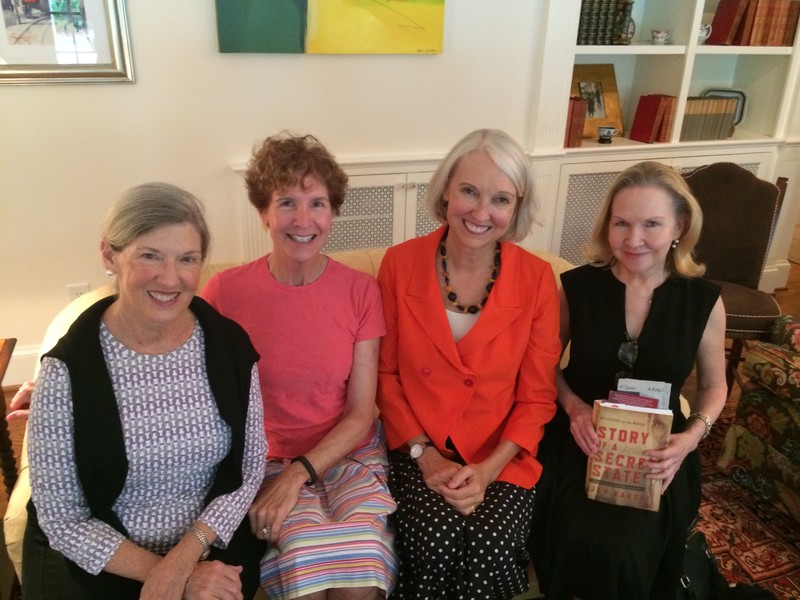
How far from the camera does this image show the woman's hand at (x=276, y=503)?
138cm

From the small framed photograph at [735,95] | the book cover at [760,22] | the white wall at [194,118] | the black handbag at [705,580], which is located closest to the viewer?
the black handbag at [705,580]

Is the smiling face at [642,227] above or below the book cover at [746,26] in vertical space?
below

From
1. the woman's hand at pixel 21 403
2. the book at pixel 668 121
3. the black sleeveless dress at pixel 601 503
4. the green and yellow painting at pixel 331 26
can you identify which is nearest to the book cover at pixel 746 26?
the book at pixel 668 121

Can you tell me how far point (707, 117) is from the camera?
11.8 ft

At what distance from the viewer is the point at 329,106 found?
2.89 metres

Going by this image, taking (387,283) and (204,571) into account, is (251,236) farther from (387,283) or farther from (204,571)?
(204,571)

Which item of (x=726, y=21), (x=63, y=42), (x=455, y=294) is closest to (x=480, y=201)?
(x=455, y=294)

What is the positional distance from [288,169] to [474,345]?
620 millimetres

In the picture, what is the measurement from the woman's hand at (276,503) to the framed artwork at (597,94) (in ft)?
9.13

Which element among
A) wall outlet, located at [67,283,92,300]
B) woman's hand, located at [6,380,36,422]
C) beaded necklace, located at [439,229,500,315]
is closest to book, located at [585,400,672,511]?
beaded necklace, located at [439,229,500,315]

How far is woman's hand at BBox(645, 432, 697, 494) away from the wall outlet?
2.44 m

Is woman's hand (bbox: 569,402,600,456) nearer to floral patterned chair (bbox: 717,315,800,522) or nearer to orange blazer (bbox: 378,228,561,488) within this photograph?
orange blazer (bbox: 378,228,561,488)

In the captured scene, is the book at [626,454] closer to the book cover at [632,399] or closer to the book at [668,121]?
the book cover at [632,399]

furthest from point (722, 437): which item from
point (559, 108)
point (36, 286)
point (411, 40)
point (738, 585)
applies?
point (36, 286)
